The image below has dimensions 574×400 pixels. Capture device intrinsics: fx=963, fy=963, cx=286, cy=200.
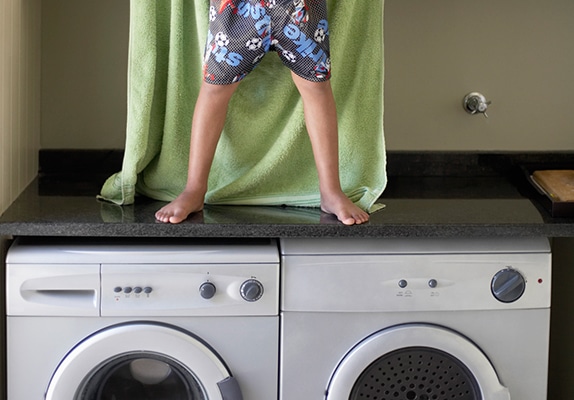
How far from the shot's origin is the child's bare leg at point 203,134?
201 centimetres

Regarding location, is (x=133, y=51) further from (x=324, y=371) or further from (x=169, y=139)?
(x=324, y=371)

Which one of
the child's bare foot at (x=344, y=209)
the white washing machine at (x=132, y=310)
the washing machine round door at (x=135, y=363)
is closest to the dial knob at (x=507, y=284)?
the child's bare foot at (x=344, y=209)

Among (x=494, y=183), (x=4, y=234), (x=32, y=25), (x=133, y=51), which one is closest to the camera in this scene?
(x=4, y=234)

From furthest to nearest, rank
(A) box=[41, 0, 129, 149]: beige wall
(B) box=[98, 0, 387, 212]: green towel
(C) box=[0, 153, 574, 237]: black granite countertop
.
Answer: (A) box=[41, 0, 129, 149]: beige wall, (B) box=[98, 0, 387, 212]: green towel, (C) box=[0, 153, 574, 237]: black granite countertop

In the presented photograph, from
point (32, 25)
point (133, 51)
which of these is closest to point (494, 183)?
point (133, 51)

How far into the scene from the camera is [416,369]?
79.4 inches

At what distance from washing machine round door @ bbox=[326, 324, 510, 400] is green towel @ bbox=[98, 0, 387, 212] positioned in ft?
1.01

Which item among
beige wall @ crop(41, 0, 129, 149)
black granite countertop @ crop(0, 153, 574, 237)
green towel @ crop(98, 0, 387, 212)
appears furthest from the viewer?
beige wall @ crop(41, 0, 129, 149)

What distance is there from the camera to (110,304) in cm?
191

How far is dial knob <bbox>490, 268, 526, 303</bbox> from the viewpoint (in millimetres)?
1965

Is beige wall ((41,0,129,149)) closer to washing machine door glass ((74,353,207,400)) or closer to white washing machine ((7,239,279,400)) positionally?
white washing machine ((7,239,279,400))

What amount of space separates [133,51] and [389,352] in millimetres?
830

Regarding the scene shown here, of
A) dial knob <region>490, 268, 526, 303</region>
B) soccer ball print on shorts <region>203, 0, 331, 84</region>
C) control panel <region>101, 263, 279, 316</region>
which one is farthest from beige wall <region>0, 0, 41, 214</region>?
dial knob <region>490, 268, 526, 303</region>

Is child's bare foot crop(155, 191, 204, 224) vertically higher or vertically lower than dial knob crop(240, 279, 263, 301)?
higher
